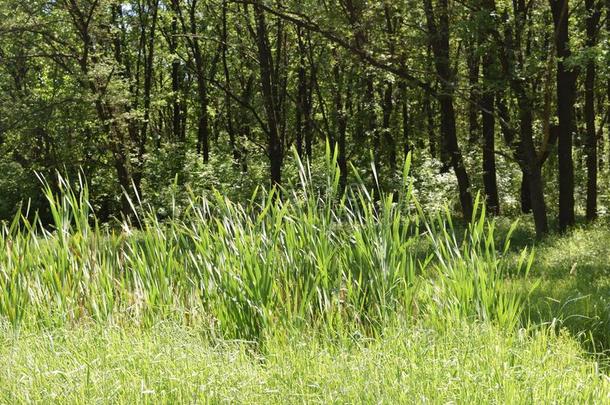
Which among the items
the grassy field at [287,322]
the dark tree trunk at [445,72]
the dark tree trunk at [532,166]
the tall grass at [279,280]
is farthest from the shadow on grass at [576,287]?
the dark tree trunk at [445,72]

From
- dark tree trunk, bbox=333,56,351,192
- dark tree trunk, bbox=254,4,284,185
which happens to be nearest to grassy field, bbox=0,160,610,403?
dark tree trunk, bbox=254,4,284,185

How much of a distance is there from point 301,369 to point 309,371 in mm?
58

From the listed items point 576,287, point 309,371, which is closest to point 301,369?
point 309,371

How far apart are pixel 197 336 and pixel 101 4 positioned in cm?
1394

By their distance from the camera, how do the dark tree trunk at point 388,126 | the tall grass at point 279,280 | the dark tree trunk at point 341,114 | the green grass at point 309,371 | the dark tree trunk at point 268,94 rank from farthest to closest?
the dark tree trunk at point 388,126 < the dark tree trunk at point 341,114 < the dark tree trunk at point 268,94 < the tall grass at point 279,280 < the green grass at point 309,371

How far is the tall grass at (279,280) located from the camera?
138 inches

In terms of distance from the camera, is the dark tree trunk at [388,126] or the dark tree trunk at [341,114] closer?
the dark tree trunk at [341,114]

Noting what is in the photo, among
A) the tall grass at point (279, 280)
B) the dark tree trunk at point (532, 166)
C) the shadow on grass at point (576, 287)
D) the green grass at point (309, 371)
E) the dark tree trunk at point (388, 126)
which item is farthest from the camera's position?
the dark tree trunk at point (388, 126)

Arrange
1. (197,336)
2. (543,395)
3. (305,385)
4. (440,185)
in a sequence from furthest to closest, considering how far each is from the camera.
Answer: (440,185) → (197,336) → (305,385) → (543,395)

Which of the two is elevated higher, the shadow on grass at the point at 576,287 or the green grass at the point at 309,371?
the green grass at the point at 309,371

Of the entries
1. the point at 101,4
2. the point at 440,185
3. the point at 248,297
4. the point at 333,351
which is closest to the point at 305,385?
the point at 333,351

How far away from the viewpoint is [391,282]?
3.66 metres

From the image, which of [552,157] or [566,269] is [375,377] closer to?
[566,269]

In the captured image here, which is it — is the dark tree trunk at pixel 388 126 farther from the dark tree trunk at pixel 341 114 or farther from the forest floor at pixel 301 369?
the forest floor at pixel 301 369
